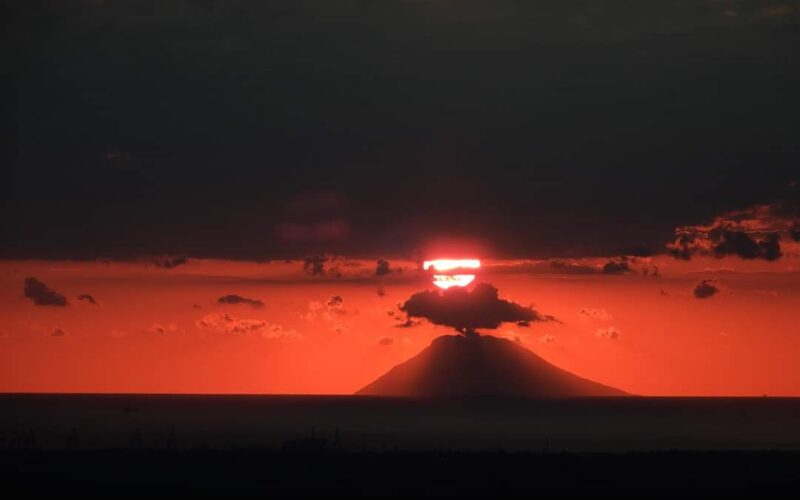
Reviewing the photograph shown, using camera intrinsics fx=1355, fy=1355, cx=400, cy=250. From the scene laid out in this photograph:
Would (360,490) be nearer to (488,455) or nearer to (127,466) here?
(127,466)

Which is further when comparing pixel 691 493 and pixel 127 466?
pixel 127 466

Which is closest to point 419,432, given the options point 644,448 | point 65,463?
point 644,448

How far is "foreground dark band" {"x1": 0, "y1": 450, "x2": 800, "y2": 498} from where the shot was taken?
67.4 m

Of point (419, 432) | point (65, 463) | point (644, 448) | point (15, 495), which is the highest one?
point (419, 432)

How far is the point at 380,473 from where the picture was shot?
251 ft

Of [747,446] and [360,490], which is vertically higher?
[747,446]

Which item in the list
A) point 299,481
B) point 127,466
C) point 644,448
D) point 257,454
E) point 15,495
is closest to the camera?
point 15,495

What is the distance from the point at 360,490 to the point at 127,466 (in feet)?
64.8

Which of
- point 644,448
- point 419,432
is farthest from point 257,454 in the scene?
point 419,432

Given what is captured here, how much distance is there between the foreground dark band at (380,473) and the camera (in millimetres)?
67438

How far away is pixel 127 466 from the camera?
3150 inches

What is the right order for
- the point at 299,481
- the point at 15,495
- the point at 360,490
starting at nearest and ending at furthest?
the point at 15,495 → the point at 360,490 → the point at 299,481

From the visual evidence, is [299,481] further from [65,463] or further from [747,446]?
[747,446]

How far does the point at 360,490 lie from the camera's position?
217ft
